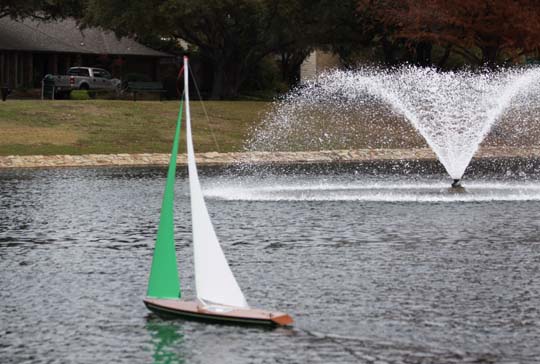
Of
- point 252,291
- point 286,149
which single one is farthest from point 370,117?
point 252,291

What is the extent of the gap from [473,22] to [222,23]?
18392 millimetres

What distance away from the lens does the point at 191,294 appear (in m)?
19.9

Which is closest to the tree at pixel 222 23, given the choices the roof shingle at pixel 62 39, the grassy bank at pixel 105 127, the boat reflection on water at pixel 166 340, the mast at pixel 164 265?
the roof shingle at pixel 62 39

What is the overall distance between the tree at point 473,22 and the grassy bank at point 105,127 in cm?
966

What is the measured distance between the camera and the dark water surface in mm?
16219

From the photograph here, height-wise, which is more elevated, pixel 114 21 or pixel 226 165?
pixel 114 21

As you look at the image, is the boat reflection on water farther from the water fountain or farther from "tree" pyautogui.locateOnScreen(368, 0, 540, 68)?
"tree" pyautogui.locateOnScreen(368, 0, 540, 68)

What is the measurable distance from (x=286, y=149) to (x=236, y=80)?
80.6 ft

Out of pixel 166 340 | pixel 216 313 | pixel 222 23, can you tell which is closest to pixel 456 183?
pixel 216 313

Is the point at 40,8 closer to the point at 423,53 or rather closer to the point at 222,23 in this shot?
the point at 222,23

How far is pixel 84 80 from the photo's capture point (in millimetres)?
77688

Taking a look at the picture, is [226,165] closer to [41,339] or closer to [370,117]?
[370,117]

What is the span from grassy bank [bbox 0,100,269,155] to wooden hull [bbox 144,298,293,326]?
34.0 m

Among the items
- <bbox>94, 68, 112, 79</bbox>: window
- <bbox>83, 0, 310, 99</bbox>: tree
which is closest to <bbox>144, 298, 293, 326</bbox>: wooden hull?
<bbox>83, 0, 310, 99</bbox>: tree
